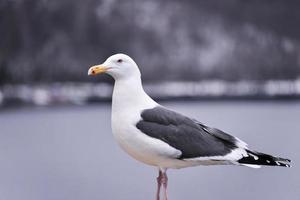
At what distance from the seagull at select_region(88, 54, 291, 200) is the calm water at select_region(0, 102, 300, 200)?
1.70 m

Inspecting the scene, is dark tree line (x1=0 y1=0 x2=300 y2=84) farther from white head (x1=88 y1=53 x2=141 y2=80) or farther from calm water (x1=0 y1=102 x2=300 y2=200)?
white head (x1=88 y1=53 x2=141 y2=80)

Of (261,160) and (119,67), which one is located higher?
(119,67)

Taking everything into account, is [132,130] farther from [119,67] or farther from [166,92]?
[166,92]

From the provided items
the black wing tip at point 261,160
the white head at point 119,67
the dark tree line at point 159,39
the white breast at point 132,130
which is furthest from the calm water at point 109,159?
the white head at point 119,67

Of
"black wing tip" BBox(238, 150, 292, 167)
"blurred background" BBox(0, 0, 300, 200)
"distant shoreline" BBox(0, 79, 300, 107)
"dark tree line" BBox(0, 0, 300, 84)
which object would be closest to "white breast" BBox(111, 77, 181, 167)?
"black wing tip" BBox(238, 150, 292, 167)

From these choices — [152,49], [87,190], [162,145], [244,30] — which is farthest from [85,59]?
[162,145]

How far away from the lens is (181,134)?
356cm

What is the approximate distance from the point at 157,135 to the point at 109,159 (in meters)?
6.94

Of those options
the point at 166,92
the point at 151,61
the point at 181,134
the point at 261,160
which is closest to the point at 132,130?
the point at 181,134

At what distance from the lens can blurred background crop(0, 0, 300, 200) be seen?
16.4 metres

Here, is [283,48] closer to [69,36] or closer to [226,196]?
[69,36]

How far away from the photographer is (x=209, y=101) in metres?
17.3

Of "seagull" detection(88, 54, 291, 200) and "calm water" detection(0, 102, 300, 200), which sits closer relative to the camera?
"seagull" detection(88, 54, 291, 200)

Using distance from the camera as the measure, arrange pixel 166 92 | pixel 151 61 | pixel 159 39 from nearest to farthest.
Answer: pixel 151 61 → pixel 166 92 → pixel 159 39
